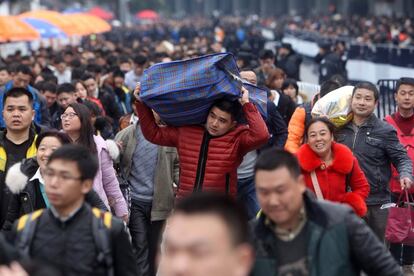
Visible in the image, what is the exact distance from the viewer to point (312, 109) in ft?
26.8

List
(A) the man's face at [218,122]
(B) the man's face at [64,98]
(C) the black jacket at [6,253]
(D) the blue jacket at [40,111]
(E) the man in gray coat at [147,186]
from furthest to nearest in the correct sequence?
(B) the man's face at [64,98]
(D) the blue jacket at [40,111]
(E) the man in gray coat at [147,186]
(A) the man's face at [218,122]
(C) the black jacket at [6,253]

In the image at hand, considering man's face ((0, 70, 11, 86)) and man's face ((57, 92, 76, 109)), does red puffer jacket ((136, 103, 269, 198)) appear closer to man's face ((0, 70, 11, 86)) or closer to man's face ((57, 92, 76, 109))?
man's face ((57, 92, 76, 109))

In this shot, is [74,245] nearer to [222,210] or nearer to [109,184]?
[222,210]

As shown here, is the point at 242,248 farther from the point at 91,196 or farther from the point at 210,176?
the point at 210,176

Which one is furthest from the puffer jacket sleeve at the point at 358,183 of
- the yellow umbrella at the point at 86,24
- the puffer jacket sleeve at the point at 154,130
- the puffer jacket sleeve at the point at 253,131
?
the yellow umbrella at the point at 86,24

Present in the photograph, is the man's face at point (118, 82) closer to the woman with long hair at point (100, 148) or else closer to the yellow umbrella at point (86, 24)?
the woman with long hair at point (100, 148)

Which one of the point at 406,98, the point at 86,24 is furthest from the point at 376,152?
the point at 86,24

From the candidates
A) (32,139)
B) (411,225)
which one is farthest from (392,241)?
(32,139)

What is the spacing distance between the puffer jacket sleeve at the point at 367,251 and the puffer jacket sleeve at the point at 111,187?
123 inches

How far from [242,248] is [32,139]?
3.99 m

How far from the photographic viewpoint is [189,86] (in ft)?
22.5

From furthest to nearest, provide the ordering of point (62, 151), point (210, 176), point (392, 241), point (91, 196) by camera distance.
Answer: point (392, 241) < point (210, 176) < point (91, 196) < point (62, 151)

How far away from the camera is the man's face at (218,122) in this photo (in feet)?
22.4

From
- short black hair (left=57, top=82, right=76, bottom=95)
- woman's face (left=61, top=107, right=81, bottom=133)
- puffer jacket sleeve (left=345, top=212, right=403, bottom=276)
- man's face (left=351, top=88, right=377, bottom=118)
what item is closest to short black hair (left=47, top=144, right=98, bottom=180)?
puffer jacket sleeve (left=345, top=212, right=403, bottom=276)
